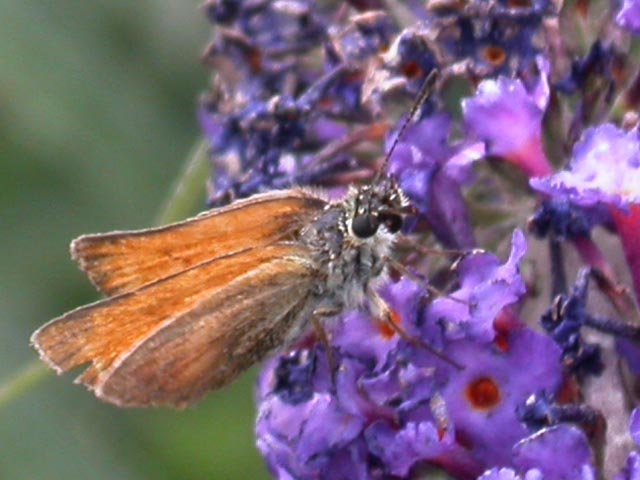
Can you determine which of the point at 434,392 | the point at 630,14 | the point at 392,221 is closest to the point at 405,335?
the point at 434,392

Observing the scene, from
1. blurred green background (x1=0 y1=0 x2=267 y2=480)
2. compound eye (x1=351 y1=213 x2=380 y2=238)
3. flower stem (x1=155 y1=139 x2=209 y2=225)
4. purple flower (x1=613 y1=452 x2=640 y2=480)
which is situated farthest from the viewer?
blurred green background (x1=0 y1=0 x2=267 y2=480)

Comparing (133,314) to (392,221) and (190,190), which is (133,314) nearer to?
(392,221)

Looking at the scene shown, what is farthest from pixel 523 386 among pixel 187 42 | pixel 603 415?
pixel 187 42

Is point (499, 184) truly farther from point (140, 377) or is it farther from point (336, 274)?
point (140, 377)

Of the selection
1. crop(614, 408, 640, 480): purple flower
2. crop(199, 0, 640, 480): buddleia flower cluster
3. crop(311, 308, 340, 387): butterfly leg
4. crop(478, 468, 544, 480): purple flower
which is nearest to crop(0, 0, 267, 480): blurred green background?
crop(199, 0, 640, 480): buddleia flower cluster

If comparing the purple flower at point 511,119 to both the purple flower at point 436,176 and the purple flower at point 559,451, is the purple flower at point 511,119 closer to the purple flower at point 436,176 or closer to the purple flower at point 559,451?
the purple flower at point 436,176

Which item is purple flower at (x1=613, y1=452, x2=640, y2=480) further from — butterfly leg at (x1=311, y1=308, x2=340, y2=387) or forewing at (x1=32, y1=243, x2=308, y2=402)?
forewing at (x1=32, y1=243, x2=308, y2=402)

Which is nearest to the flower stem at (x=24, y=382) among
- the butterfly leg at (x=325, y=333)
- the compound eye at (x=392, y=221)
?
the butterfly leg at (x=325, y=333)
